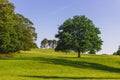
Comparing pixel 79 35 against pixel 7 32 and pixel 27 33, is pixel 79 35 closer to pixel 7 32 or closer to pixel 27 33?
pixel 7 32

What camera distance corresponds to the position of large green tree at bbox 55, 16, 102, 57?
287ft

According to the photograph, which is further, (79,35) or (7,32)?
(79,35)

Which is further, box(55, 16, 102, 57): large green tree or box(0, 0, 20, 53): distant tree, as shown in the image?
box(55, 16, 102, 57): large green tree

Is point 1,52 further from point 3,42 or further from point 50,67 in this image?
point 50,67

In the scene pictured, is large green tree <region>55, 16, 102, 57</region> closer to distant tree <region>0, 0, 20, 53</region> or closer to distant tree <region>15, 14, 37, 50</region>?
distant tree <region>0, 0, 20, 53</region>

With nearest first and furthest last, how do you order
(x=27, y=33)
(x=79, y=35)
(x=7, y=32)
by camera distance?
(x=7, y=32) → (x=79, y=35) → (x=27, y=33)

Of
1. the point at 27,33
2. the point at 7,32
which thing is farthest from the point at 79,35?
the point at 27,33

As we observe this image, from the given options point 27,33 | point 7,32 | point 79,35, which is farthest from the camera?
point 27,33

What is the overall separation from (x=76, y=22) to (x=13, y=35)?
15.2 meters

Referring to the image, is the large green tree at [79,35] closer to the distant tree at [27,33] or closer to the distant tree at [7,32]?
the distant tree at [7,32]

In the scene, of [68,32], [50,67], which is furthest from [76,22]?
[50,67]

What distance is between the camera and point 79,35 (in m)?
88.4

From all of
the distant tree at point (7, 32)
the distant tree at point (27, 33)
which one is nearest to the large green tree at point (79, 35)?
the distant tree at point (7, 32)

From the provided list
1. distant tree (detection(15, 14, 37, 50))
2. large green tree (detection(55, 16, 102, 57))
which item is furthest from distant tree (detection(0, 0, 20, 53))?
distant tree (detection(15, 14, 37, 50))
